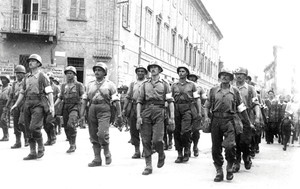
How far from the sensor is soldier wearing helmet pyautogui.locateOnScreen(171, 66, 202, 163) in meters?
9.94

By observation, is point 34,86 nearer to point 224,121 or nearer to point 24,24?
point 224,121

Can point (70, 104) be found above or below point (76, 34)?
below

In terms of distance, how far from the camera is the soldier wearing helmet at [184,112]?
9.94 m

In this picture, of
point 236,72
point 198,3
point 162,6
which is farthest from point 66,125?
point 198,3

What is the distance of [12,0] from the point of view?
23.5 m

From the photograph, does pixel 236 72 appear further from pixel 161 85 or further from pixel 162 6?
pixel 162 6

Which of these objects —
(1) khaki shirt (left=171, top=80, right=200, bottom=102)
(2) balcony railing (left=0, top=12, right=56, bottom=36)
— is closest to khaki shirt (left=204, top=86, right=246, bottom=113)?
(1) khaki shirt (left=171, top=80, right=200, bottom=102)

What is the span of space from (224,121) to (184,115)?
2258mm

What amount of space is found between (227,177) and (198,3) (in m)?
42.7

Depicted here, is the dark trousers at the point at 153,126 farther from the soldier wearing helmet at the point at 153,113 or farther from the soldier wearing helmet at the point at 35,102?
the soldier wearing helmet at the point at 35,102

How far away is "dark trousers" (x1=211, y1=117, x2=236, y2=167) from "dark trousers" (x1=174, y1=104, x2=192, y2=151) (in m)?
1.99

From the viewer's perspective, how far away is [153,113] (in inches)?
337

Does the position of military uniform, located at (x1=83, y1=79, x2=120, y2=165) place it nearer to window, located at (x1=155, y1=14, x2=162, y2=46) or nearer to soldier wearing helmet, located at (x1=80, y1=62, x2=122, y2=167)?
soldier wearing helmet, located at (x1=80, y1=62, x2=122, y2=167)

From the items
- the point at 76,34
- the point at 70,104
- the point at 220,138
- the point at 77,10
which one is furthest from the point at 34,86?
the point at 77,10
